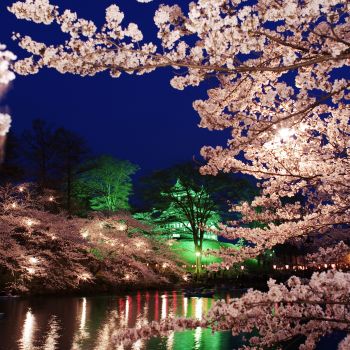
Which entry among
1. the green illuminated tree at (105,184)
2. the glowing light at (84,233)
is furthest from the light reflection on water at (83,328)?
the green illuminated tree at (105,184)

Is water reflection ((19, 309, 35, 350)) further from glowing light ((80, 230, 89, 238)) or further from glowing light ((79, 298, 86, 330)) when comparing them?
glowing light ((80, 230, 89, 238))

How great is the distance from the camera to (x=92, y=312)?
18047 millimetres

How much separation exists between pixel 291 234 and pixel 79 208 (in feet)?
107

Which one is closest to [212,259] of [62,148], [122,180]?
[122,180]

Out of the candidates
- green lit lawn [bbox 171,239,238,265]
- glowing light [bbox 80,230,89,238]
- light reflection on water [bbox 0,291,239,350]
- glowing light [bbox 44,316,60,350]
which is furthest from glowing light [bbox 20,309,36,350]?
green lit lawn [bbox 171,239,238,265]

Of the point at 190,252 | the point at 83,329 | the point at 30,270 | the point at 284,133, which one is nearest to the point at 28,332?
the point at 83,329

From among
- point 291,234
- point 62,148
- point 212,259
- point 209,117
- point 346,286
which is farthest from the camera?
point 212,259

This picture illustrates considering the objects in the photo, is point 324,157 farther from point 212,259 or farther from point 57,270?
point 212,259

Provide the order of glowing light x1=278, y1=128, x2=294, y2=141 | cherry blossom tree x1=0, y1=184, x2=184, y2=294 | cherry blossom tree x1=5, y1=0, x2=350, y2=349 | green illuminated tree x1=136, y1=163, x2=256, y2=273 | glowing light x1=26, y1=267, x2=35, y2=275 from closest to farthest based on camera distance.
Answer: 1. cherry blossom tree x1=5, y1=0, x2=350, y2=349
2. glowing light x1=278, y1=128, x2=294, y2=141
3. glowing light x1=26, y1=267, x2=35, y2=275
4. cherry blossom tree x1=0, y1=184, x2=184, y2=294
5. green illuminated tree x1=136, y1=163, x2=256, y2=273

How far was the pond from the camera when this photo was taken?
10.8 m

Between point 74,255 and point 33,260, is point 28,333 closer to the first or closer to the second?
point 33,260

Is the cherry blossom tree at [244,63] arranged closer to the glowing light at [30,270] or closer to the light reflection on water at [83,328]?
the light reflection on water at [83,328]

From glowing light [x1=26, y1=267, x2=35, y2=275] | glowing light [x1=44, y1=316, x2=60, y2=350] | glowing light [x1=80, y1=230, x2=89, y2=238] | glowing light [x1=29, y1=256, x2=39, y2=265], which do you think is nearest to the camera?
glowing light [x1=44, y1=316, x2=60, y2=350]

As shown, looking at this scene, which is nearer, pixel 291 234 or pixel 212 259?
pixel 291 234
